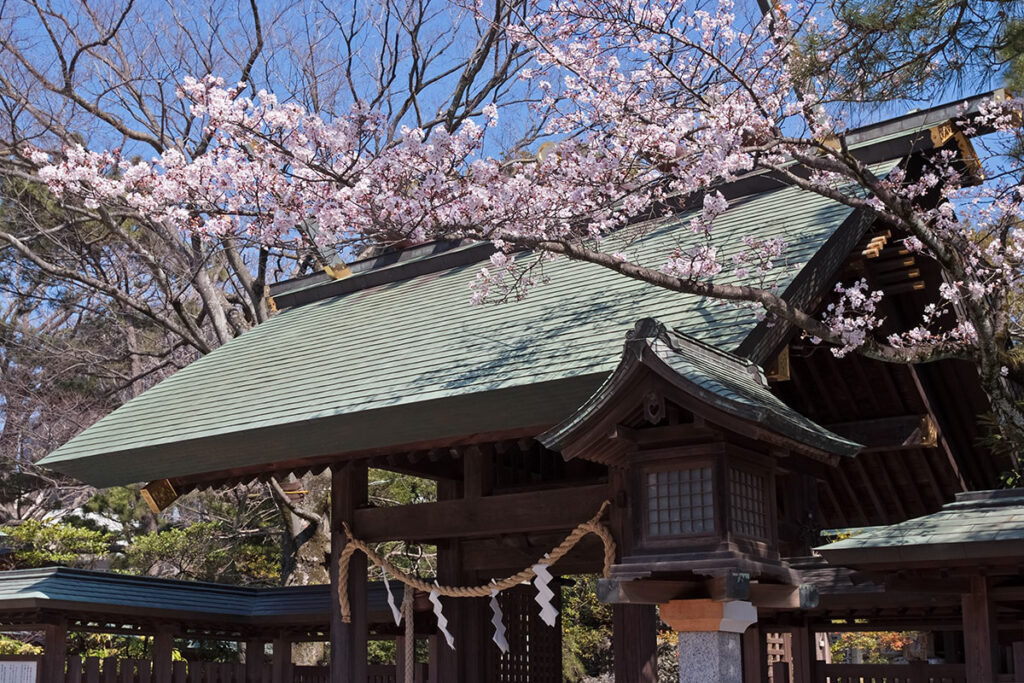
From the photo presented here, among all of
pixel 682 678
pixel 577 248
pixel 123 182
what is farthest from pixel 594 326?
→ pixel 123 182

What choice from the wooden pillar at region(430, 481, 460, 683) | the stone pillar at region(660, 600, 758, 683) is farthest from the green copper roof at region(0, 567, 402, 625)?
the stone pillar at region(660, 600, 758, 683)

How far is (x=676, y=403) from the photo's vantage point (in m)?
5.99

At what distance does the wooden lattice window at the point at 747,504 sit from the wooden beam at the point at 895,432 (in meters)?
2.52

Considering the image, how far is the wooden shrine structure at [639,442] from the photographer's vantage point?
6094mm

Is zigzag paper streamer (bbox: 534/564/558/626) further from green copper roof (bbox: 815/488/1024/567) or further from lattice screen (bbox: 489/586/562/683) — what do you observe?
green copper roof (bbox: 815/488/1024/567)

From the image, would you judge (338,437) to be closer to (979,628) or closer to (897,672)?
(979,628)

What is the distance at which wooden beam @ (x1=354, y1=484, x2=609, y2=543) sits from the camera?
7664 mm

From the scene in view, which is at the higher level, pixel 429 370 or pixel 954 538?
pixel 429 370

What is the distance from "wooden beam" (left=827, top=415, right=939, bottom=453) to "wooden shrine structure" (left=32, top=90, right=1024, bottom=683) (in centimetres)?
2

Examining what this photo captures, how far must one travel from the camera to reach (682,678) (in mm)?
6184

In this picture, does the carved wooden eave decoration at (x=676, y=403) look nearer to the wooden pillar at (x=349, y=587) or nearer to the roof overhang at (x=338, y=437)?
the roof overhang at (x=338, y=437)

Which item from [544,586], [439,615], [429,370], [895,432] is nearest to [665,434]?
[544,586]

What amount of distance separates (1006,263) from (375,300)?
6193 mm

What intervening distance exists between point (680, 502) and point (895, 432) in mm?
3167
